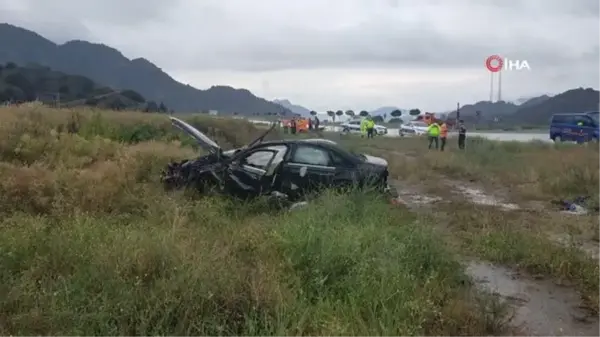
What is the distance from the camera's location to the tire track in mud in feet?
17.9

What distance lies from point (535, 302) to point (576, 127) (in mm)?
23113

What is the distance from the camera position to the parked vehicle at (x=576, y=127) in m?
25.7

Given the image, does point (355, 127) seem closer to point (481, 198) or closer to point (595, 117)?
point (595, 117)

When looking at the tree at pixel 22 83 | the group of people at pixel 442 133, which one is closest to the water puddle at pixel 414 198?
the group of people at pixel 442 133

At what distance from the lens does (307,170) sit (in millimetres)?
9430

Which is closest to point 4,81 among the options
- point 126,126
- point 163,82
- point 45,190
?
point 126,126

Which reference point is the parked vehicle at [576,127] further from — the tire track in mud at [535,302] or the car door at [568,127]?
the tire track in mud at [535,302]

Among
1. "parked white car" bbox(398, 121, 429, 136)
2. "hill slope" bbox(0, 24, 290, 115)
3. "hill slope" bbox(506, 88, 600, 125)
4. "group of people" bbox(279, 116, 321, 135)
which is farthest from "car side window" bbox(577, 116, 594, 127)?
"hill slope" bbox(0, 24, 290, 115)

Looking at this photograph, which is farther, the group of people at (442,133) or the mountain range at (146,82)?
the mountain range at (146,82)

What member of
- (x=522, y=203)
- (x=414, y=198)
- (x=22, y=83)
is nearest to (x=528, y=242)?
(x=522, y=203)

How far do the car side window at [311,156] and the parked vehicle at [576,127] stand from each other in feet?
63.7

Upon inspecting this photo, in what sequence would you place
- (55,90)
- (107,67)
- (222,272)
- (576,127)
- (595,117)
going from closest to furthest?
(222,272) < (595,117) < (576,127) < (55,90) < (107,67)

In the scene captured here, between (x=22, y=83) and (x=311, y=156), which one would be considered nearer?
(x=311, y=156)

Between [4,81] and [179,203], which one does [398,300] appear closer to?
[179,203]
